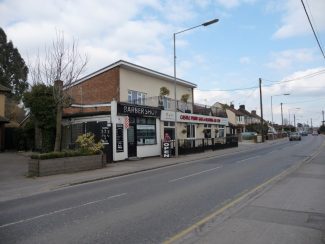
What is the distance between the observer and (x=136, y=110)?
2503 centimetres

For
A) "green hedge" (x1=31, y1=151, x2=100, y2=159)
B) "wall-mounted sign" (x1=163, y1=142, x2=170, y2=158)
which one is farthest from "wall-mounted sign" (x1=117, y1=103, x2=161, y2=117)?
"green hedge" (x1=31, y1=151, x2=100, y2=159)

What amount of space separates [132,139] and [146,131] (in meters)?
1.95

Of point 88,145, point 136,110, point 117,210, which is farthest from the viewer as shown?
point 136,110

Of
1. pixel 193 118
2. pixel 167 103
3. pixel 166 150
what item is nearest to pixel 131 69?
pixel 167 103

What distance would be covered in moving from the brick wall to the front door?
14.5ft

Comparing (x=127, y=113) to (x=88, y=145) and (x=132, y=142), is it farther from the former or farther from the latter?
(x=88, y=145)

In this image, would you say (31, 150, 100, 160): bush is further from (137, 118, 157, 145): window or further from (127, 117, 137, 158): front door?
(137, 118, 157, 145): window

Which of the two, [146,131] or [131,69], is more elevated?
[131,69]

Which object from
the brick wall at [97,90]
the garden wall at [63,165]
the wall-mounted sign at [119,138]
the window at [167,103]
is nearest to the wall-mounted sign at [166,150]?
the wall-mounted sign at [119,138]

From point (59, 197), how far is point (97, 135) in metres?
12.2

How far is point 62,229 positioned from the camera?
23.1 ft

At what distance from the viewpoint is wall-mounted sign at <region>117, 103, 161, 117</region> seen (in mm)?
23656

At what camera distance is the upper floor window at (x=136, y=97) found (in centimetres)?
3054

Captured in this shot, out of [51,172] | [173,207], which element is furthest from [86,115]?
[173,207]
